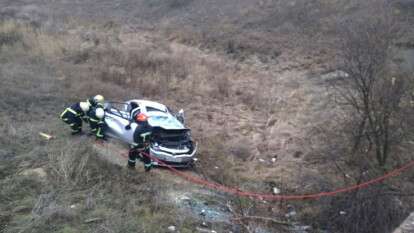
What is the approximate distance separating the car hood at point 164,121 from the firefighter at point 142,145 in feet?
1.43

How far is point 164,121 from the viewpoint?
11.4 meters

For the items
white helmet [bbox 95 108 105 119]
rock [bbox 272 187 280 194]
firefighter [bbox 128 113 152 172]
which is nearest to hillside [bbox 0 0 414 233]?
rock [bbox 272 187 280 194]

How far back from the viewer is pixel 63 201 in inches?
340

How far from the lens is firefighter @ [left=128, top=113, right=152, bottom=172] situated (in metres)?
10.3

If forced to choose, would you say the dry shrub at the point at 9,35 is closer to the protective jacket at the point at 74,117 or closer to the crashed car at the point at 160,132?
the protective jacket at the point at 74,117

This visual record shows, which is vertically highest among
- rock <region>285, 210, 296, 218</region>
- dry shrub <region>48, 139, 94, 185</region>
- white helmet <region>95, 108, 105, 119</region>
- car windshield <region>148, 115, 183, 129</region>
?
white helmet <region>95, 108, 105, 119</region>

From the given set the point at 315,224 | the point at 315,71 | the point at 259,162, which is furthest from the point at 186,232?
the point at 315,71

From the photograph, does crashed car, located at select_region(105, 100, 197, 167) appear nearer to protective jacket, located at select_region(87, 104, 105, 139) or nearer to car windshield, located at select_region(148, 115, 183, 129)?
car windshield, located at select_region(148, 115, 183, 129)

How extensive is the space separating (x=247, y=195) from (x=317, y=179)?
2.23 m

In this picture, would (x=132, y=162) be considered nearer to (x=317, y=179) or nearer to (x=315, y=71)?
(x=317, y=179)

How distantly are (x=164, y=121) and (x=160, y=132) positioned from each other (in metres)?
Answer: 0.58

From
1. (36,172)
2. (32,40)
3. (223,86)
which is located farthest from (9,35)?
(36,172)

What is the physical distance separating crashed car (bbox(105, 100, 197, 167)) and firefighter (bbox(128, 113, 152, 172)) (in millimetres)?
292

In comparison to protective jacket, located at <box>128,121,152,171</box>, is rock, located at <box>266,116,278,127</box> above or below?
below
